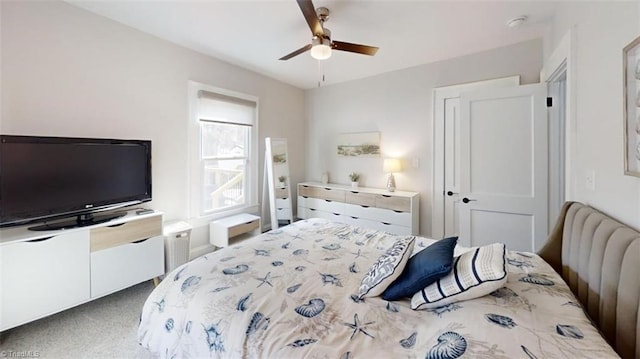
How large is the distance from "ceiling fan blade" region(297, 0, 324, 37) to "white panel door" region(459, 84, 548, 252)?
1.77m

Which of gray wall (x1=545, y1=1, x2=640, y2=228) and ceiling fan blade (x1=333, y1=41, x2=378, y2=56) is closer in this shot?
gray wall (x1=545, y1=1, x2=640, y2=228)

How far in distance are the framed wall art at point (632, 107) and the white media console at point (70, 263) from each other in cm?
327

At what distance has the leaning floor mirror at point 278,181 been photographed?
159 inches

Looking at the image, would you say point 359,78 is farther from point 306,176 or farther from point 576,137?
point 576,137

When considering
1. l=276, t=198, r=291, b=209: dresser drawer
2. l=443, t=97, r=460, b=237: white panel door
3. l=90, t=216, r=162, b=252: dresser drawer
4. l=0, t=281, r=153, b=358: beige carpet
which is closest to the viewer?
l=0, t=281, r=153, b=358: beige carpet

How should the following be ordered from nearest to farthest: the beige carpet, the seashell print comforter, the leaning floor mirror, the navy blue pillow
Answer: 1. the seashell print comforter
2. the navy blue pillow
3. the beige carpet
4. the leaning floor mirror

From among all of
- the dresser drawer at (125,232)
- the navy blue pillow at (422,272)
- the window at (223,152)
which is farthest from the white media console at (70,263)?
the navy blue pillow at (422,272)

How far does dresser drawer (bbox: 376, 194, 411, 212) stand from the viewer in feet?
11.3

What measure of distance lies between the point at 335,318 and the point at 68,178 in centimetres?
240

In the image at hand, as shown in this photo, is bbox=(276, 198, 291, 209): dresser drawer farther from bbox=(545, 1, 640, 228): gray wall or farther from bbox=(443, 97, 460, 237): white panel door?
bbox=(545, 1, 640, 228): gray wall

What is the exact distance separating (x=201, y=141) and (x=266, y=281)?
2.52 metres

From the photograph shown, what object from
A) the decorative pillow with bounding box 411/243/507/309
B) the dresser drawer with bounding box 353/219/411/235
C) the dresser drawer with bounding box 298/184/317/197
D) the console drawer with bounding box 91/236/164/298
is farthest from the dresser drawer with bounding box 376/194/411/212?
the console drawer with bounding box 91/236/164/298

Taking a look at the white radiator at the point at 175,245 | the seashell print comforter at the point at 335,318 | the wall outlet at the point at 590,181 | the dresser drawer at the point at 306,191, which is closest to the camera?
the seashell print comforter at the point at 335,318

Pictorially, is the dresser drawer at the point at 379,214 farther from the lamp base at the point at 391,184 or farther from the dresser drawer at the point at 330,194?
the lamp base at the point at 391,184
